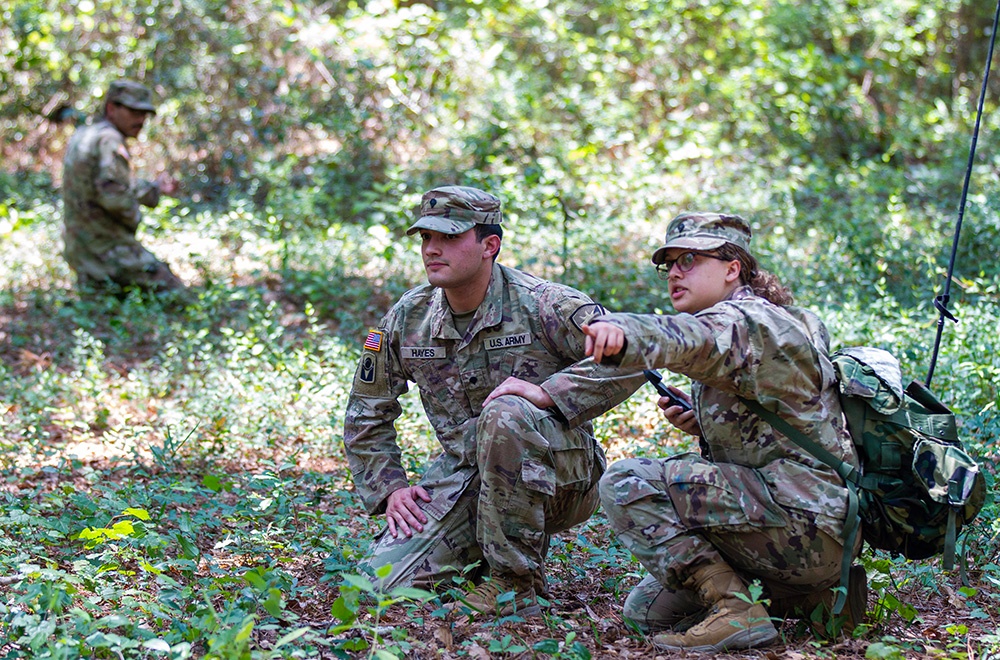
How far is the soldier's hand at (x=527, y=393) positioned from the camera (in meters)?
3.65

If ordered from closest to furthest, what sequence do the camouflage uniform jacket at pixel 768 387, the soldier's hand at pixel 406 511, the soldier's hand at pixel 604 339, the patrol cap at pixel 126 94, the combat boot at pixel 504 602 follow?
1. the soldier's hand at pixel 604 339
2. the camouflage uniform jacket at pixel 768 387
3. the combat boot at pixel 504 602
4. the soldier's hand at pixel 406 511
5. the patrol cap at pixel 126 94

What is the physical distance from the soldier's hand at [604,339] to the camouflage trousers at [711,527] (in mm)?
713

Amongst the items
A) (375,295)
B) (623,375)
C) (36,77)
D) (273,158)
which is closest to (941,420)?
(623,375)

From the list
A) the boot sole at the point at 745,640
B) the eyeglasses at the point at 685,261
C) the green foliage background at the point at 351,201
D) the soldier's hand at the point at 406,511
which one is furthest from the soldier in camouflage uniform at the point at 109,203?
the boot sole at the point at 745,640

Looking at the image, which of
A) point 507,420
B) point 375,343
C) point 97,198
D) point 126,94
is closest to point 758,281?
point 507,420

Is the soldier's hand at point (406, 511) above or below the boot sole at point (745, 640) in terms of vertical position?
above

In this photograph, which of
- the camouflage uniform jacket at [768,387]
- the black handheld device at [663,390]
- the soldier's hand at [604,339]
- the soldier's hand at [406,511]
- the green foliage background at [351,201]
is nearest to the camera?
the soldier's hand at [604,339]

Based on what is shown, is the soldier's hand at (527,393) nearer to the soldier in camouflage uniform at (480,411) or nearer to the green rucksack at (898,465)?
the soldier in camouflage uniform at (480,411)

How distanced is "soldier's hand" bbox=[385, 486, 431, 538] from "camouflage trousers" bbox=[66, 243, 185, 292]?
5595mm

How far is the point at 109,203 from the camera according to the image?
29.0 ft

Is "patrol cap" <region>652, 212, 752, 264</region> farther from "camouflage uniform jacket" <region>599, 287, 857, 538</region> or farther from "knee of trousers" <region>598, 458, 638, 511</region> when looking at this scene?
"knee of trousers" <region>598, 458, 638, 511</region>

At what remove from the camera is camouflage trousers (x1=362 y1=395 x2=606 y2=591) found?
11.7 feet

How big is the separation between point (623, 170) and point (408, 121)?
2.58m

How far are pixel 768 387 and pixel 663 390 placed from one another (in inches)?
19.1
